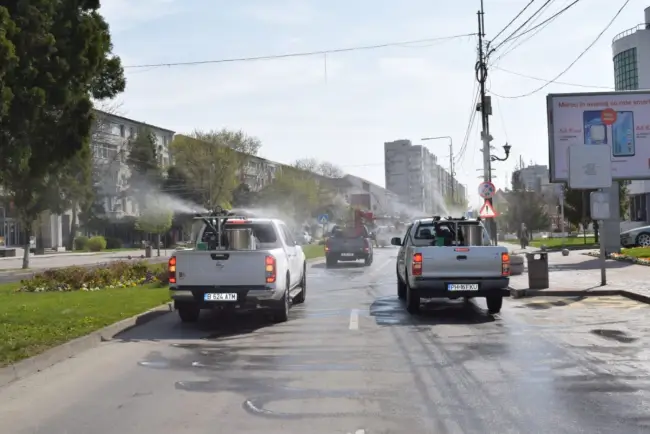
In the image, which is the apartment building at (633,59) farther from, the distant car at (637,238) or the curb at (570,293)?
the curb at (570,293)

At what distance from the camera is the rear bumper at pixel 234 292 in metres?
12.3

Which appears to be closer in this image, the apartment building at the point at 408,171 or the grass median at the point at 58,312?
the grass median at the point at 58,312

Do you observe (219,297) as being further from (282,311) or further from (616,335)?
(616,335)

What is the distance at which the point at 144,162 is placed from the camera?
244 feet

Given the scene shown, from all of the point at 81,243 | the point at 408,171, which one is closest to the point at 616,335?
the point at 81,243

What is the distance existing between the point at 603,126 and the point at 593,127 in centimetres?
40

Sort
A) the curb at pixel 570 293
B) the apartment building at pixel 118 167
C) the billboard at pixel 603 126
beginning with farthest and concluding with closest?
the apartment building at pixel 118 167 < the billboard at pixel 603 126 < the curb at pixel 570 293

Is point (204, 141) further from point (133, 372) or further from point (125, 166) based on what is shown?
point (133, 372)

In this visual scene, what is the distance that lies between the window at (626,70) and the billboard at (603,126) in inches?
2364

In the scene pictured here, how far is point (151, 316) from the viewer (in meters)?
14.0

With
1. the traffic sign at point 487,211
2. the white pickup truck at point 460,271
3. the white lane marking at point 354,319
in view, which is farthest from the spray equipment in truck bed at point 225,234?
the traffic sign at point 487,211

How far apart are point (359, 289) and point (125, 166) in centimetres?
6211

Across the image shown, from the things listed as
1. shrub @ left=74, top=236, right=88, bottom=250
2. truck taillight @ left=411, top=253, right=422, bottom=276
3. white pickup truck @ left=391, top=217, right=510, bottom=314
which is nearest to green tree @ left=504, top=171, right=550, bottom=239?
shrub @ left=74, top=236, right=88, bottom=250

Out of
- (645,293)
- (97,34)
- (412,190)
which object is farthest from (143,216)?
(412,190)
